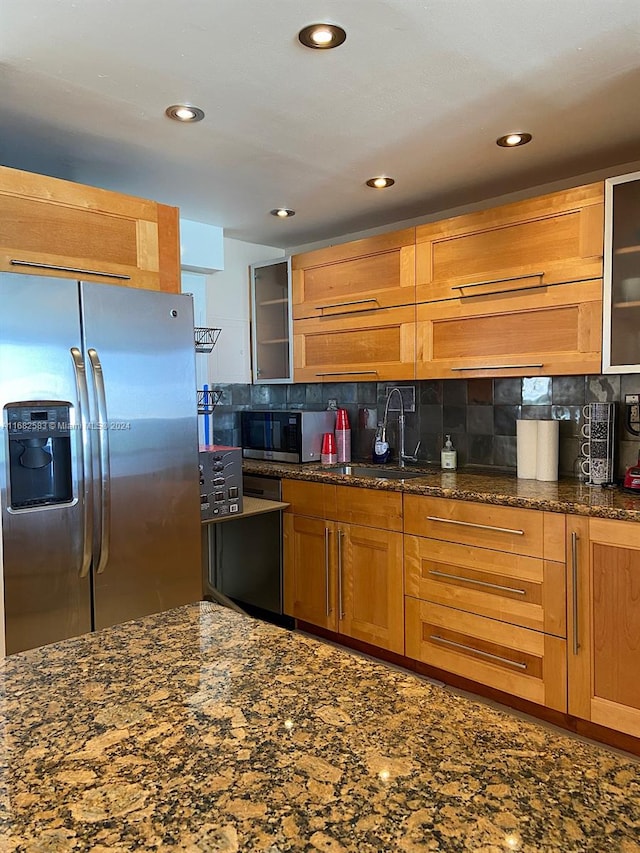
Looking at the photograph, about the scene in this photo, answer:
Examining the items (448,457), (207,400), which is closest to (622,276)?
(448,457)

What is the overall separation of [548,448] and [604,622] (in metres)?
0.86

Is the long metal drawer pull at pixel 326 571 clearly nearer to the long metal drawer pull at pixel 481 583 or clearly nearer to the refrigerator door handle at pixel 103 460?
the long metal drawer pull at pixel 481 583

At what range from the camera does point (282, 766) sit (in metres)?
0.75

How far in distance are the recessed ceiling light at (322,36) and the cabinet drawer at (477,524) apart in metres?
1.74

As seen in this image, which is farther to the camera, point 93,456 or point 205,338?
point 205,338

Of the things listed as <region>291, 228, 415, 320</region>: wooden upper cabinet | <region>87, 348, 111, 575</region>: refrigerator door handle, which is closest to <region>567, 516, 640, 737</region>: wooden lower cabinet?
<region>291, 228, 415, 320</region>: wooden upper cabinet

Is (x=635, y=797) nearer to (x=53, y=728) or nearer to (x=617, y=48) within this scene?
(x=53, y=728)

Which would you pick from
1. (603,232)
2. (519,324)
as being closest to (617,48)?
(603,232)

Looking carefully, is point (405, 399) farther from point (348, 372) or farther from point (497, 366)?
point (497, 366)

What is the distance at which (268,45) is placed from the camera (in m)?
1.75

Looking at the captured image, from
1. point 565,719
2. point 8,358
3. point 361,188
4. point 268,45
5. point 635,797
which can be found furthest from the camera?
point 361,188

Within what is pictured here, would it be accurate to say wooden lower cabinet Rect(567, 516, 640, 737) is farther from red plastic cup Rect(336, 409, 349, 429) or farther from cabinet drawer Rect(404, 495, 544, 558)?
red plastic cup Rect(336, 409, 349, 429)

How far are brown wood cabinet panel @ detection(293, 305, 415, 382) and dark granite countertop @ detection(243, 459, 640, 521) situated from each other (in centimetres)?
55

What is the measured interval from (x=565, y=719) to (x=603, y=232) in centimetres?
192
